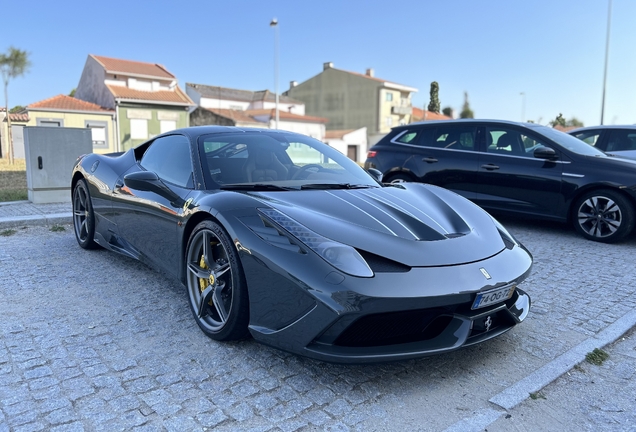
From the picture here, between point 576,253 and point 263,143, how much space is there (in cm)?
374

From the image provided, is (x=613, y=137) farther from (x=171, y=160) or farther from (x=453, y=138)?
(x=171, y=160)

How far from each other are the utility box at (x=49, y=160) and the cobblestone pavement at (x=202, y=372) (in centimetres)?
435

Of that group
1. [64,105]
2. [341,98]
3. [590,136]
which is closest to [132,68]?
[64,105]

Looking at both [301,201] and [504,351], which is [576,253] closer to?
[504,351]

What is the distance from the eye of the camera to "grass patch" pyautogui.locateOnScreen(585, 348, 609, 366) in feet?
8.68

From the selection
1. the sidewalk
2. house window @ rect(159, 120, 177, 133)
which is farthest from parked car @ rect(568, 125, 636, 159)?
house window @ rect(159, 120, 177, 133)

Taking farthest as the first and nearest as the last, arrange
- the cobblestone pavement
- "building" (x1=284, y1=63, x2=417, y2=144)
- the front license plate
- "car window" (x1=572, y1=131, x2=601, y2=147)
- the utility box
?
1. "building" (x1=284, y1=63, x2=417, y2=144)
2. "car window" (x1=572, y1=131, x2=601, y2=147)
3. the utility box
4. the front license plate
5. the cobblestone pavement

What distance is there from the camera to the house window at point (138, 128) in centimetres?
3256

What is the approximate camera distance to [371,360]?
6.91 ft

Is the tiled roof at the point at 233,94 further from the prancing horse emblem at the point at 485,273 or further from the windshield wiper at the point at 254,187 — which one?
the prancing horse emblem at the point at 485,273

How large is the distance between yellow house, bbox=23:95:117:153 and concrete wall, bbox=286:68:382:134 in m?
27.6

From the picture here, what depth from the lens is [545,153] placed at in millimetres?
6047

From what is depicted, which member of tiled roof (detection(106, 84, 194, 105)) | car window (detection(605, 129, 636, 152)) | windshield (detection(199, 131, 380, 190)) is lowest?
windshield (detection(199, 131, 380, 190))

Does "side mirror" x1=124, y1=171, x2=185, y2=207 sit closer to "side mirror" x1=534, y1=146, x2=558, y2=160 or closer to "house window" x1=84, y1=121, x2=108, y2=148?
"side mirror" x1=534, y1=146, x2=558, y2=160
